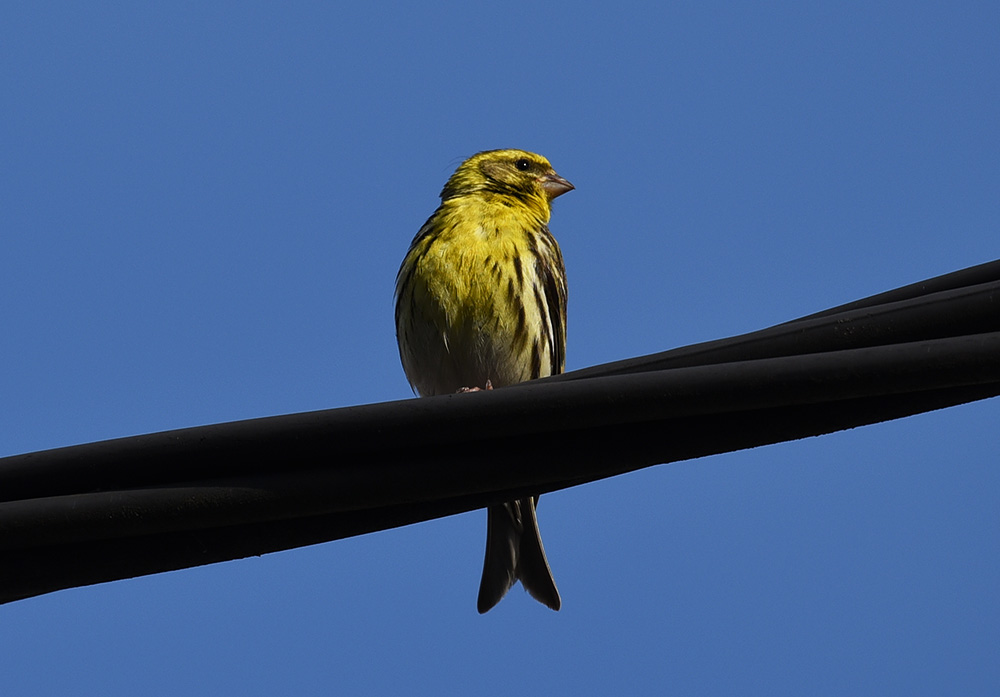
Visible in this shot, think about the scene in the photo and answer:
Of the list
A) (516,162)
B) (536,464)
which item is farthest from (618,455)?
(516,162)

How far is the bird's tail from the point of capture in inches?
197

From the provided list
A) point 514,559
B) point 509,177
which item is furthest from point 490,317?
point 509,177

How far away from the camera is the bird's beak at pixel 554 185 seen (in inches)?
251

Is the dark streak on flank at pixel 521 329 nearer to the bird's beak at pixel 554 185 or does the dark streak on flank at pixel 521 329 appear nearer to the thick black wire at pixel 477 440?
the bird's beak at pixel 554 185

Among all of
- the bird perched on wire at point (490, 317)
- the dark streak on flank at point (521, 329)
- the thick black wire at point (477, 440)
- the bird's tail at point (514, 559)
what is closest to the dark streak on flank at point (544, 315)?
the bird perched on wire at point (490, 317)

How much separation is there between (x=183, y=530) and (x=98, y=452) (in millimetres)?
201

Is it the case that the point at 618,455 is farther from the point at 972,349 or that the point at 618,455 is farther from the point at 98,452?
the point at 98,452

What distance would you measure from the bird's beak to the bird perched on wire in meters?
0.64

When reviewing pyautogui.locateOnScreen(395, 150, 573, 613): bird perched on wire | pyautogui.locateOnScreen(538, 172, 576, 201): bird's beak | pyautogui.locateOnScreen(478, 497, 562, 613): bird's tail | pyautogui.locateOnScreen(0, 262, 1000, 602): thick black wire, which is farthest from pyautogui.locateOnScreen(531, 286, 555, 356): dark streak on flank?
pyautogui.locateOnScreen(0, 262, 1000, 602): thick black wire

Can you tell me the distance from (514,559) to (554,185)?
2.17 m

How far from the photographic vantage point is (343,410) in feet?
6.86

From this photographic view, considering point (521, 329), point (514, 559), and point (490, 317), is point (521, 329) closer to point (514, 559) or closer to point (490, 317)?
point (490, 317)

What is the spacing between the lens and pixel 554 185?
6402 millimetres

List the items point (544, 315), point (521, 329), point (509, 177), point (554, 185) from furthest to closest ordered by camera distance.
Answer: point (554, 185) < point (509, 177) < point (544, 315) < point (521, 329)
